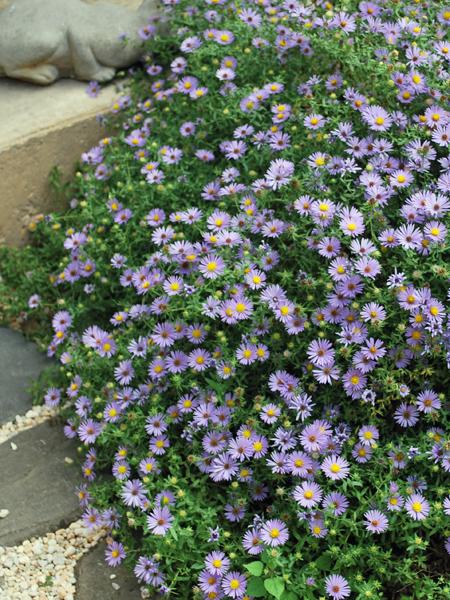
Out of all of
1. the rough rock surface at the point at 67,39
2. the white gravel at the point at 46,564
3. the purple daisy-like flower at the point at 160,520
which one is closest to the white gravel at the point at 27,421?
the white gravel at the point at 46,564

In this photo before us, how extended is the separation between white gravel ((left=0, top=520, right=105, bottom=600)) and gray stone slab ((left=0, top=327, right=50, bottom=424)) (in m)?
0.58

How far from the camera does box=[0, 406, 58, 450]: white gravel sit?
125 inches

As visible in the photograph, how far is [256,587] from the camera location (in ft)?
7.86

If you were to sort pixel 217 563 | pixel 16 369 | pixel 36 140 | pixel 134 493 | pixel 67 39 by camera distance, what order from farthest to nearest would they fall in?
pixel 67 39 < pixel 36 140 < pixel 16 369 < pixel 134 493 < pixel 217 563

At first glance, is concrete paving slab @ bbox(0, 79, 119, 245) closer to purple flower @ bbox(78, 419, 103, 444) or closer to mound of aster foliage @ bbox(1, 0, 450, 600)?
mound of aster foliage @ bbox(1, 0, 450, 600)

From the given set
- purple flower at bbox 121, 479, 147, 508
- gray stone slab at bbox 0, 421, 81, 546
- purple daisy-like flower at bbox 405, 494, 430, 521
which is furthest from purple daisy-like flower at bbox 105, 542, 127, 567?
purple daisy-like flower at bbox 405, 494, 430, 521

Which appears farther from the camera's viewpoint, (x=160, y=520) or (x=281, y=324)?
(x=281, y=324)

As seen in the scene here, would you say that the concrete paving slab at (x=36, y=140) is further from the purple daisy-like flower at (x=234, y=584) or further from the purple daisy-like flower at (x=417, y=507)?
the purple daisy-like flower at (x=417, y=507)

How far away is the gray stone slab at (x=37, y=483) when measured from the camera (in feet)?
9.25

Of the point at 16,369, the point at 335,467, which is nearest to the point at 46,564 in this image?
the point at 16,369

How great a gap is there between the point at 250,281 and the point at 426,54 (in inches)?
43.0

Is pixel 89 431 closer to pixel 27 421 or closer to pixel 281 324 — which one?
pixel 27 421

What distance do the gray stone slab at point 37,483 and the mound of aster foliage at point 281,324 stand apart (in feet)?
0.34

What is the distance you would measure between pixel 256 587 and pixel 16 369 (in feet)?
4.67
